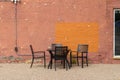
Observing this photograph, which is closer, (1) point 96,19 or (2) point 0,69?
(2) point 0,69

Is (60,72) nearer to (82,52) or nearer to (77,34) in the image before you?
(82,52)

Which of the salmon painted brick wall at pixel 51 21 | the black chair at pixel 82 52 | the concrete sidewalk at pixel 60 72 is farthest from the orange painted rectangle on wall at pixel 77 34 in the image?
the concrete sidewalk at pixel 60 72

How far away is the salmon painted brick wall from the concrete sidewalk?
94 cm

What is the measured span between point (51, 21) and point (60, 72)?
344 centimetres

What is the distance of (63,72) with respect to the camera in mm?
14523

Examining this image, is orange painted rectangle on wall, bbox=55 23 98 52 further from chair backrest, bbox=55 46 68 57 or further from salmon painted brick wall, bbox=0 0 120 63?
chair backrest, bbox=55 46 68 57

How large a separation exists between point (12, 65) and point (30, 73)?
270 cm

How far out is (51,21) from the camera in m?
17.2

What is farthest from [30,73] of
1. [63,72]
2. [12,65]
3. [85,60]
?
[85,60]

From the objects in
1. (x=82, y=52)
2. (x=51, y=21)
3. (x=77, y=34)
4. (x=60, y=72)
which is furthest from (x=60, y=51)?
(x=51, y=21)

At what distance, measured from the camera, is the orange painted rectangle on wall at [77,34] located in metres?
17.2

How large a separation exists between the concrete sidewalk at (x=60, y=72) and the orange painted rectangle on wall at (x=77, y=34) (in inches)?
46.1

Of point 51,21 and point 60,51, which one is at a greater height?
point 51,21

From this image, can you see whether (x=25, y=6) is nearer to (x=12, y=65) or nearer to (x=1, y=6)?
(x=1, y=6)
